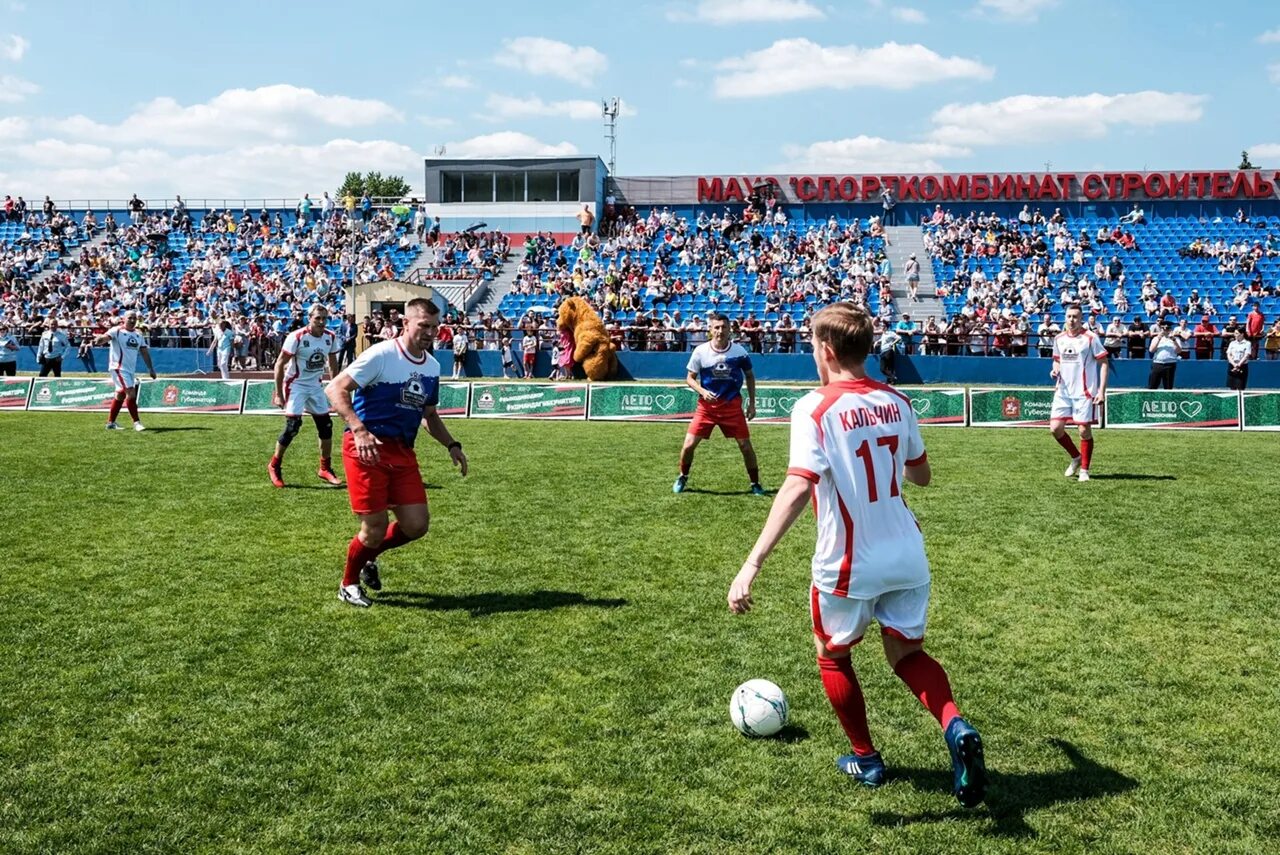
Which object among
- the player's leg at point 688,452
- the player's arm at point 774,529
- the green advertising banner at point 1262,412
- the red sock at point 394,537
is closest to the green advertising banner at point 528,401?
the player's leg at point 688,452

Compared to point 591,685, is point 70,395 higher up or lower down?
higher up

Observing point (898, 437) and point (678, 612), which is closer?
point (898, 437)

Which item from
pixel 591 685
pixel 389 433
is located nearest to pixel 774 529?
pixel 591 685

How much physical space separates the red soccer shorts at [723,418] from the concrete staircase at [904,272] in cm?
2364

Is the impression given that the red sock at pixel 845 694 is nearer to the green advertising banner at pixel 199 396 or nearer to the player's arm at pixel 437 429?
the player's arm at pixel 437 429

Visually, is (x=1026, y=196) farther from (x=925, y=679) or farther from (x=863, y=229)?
(x=925, y=679)

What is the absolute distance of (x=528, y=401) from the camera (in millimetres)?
21891

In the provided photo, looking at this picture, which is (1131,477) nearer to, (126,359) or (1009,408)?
(1009,408)

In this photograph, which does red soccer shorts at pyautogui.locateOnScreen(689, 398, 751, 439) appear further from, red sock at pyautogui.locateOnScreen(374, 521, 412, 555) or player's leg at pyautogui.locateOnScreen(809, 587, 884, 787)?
player's leg at pyautogui.locateOnScreen(809, 587, 884, 787)

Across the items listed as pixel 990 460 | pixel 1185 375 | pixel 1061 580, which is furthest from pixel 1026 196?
pixel 1061 580

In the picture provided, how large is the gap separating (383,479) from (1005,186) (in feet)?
135

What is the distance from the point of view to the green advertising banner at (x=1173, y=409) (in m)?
19.6

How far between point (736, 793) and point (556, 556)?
4491 mm

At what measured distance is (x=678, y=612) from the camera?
6.95 metres
